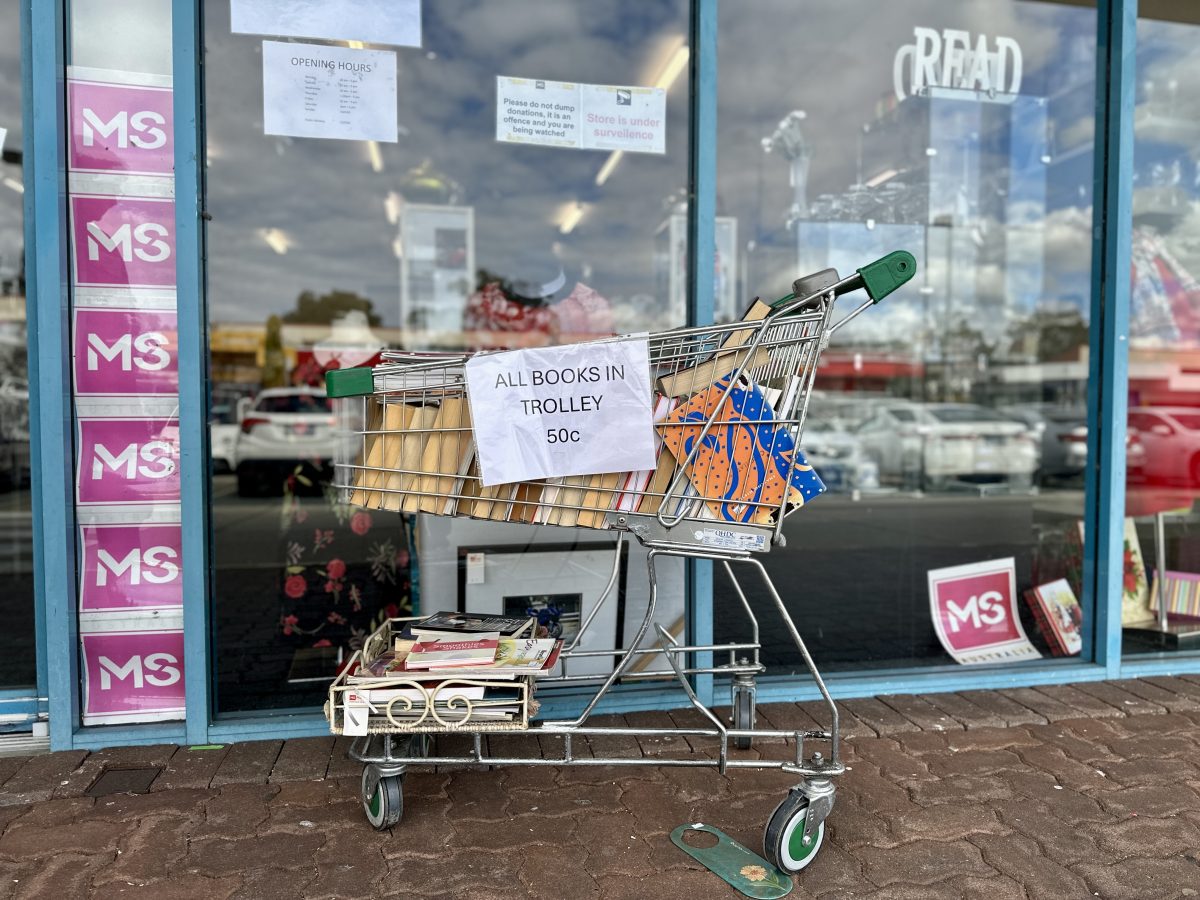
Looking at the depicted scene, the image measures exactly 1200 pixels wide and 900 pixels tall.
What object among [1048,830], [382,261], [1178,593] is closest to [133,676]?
[1048,830]

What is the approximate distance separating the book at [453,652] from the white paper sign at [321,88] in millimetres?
2123

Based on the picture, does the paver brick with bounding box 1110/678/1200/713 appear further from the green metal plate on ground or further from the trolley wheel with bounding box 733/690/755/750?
the green metal plate on ground

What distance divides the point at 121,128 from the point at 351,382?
153 centimetres

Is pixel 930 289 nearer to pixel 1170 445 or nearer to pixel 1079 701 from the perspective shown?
pixel 1170 445

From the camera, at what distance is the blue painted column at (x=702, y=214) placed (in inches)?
131

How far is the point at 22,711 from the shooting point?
3094 millimetres

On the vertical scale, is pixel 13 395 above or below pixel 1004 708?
above

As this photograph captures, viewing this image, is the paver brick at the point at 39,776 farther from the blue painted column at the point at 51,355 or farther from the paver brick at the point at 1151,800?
the paver brick at the point at 1151,800

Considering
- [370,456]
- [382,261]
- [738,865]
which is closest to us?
[738,865]

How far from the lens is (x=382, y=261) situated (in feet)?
25.1

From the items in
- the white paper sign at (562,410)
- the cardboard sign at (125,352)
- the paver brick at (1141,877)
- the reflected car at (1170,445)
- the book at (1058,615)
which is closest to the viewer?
the paver brick at (1141,877)

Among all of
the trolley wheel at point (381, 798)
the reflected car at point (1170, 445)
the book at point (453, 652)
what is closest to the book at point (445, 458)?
the book at point (453, 652)

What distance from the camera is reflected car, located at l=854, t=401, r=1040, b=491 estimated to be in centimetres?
1042

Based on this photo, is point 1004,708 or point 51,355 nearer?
point 51,355
